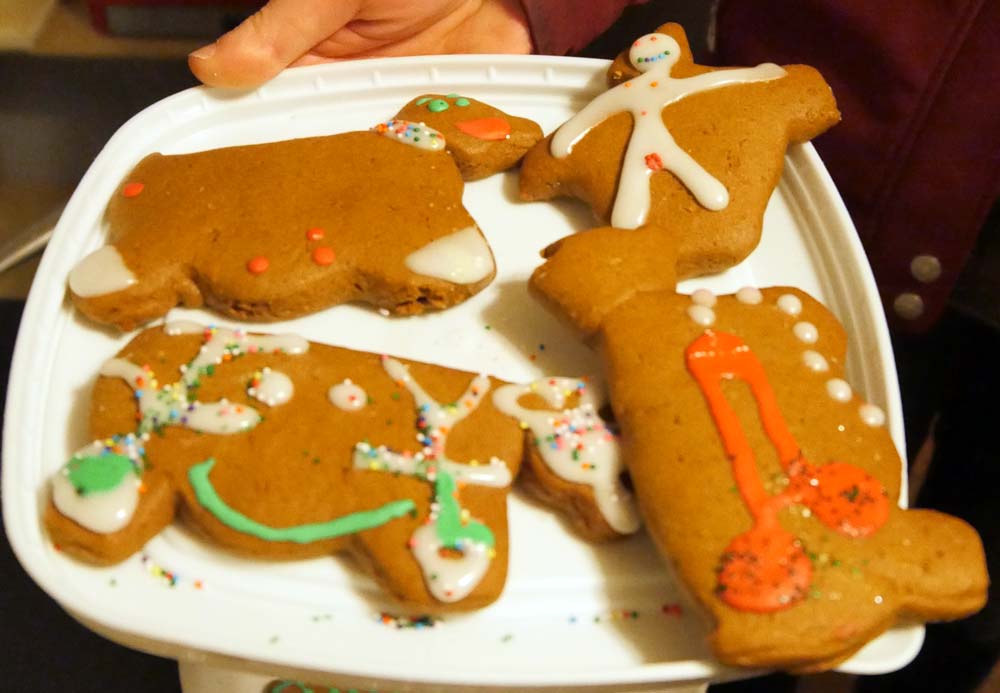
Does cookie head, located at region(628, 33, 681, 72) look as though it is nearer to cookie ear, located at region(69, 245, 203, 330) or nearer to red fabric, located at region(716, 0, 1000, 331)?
red fabric, located at region(716, 0, 1000, 331)

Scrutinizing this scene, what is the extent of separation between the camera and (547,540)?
30.8 inches

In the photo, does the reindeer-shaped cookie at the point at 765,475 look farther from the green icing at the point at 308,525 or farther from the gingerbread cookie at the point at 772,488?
the green icing at the point at 308,525

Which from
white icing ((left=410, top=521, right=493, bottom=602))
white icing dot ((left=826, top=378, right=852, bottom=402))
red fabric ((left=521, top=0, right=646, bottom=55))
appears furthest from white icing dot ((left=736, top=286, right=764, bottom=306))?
red fabric ((left=521, top=0, right=646, bottom=55))

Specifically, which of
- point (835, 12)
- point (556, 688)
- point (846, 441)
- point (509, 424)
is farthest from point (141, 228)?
point (835, 12)

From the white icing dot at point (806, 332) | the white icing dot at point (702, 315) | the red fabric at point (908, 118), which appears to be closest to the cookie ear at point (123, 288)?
the white icing dot at point (702, 315)

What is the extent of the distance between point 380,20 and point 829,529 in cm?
90

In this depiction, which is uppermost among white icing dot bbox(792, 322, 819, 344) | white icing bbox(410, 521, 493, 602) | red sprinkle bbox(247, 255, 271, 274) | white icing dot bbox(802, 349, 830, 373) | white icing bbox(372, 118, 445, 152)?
white icing bbox(372, 118, 445, 152)

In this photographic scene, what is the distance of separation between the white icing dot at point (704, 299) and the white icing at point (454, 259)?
0.21 metres

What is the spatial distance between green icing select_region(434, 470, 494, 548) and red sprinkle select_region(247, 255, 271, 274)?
286mm

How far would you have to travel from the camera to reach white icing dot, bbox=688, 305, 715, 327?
815 mm

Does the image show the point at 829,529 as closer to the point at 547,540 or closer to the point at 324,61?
the point at 547,540

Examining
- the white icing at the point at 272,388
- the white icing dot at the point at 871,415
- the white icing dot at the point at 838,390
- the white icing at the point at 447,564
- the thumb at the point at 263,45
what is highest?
the thumb at the point at 263,45

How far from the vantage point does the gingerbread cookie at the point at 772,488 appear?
0.68 metres

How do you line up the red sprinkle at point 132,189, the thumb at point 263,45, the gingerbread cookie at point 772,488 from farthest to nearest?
the thumb at point 263,45
the red sprinkle at point 132,189
the gingerbread cookie at point 772,488
